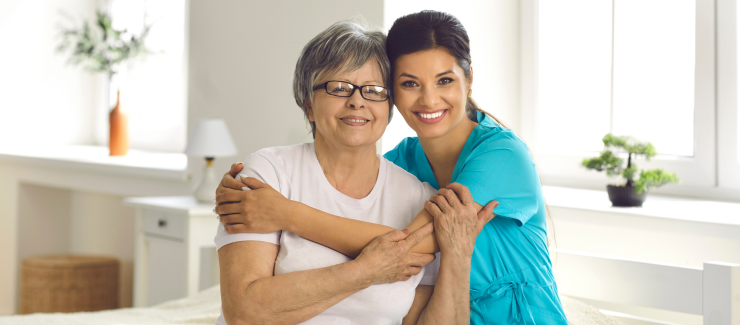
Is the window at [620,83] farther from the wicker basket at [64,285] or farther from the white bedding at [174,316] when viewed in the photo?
the wicker basket at [64,285]

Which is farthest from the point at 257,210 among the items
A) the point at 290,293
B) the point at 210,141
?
the point at 210,141

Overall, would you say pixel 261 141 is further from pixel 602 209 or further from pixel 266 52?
pixel 602 209

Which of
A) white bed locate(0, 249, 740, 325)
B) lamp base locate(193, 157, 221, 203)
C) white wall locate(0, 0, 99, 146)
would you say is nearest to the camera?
white bed locate(0, 249, 740, 325)

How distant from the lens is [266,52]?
277 cm

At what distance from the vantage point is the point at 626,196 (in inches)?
77.6

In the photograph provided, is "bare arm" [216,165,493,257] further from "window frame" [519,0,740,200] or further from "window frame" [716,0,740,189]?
"window frame" [716,0,740,189]

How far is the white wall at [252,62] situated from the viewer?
261cm

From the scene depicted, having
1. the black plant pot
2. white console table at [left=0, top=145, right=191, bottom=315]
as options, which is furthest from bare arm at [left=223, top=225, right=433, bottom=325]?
white console table at [left=0, top=145, right=191, bottom=315]

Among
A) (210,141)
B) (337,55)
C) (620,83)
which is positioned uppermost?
(620,83)

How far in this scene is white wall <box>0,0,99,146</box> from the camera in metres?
4.24

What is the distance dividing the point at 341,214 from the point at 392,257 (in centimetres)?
16

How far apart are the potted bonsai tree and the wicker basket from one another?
110 inches

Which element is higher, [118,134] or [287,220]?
[118,134]

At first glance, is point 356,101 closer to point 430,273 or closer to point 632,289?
point 430,273
